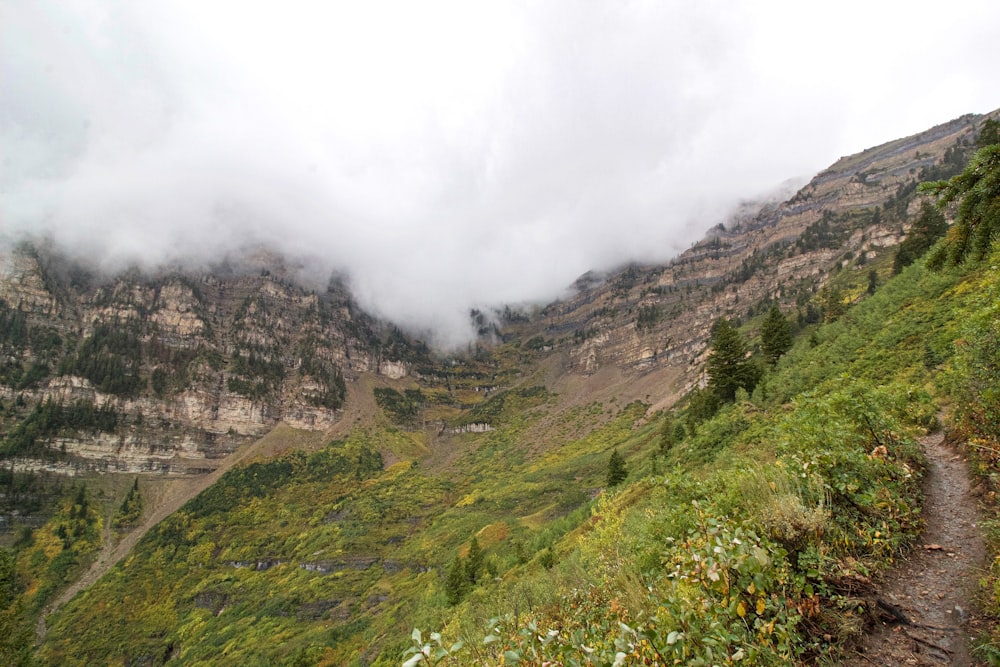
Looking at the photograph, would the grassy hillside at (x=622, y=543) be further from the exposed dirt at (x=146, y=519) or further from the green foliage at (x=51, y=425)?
the green foliage at (x=51, y=425)

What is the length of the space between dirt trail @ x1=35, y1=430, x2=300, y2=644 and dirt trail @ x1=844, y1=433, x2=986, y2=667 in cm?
17498

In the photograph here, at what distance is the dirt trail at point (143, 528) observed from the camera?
405 feet

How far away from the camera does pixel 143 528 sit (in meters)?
158

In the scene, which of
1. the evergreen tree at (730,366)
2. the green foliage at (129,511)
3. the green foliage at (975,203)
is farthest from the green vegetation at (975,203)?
the green foliage at (129,511)

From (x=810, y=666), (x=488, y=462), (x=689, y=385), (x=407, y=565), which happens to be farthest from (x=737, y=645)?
(x=488, y=462)

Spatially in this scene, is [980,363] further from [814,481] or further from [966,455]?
[814,481]

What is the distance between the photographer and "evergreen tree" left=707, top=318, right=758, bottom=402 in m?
41.5

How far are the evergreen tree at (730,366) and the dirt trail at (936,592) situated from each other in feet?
125

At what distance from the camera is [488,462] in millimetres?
189375

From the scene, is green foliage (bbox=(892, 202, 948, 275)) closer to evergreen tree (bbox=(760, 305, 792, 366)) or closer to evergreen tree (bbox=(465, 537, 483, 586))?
evergreen tree (bbox=(760, 305, 792, 366))

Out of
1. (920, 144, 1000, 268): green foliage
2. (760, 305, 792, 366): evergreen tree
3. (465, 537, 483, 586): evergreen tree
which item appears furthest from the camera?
(465, 537, 483, 586): evergreen tree

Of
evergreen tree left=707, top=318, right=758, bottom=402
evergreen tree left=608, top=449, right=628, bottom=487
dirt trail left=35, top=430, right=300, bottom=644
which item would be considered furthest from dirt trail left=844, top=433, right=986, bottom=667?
dirt trail left=35, top=430, right=300, bottom=644

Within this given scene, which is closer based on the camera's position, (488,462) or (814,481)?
(814,481)

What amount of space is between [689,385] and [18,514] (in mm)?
238730
